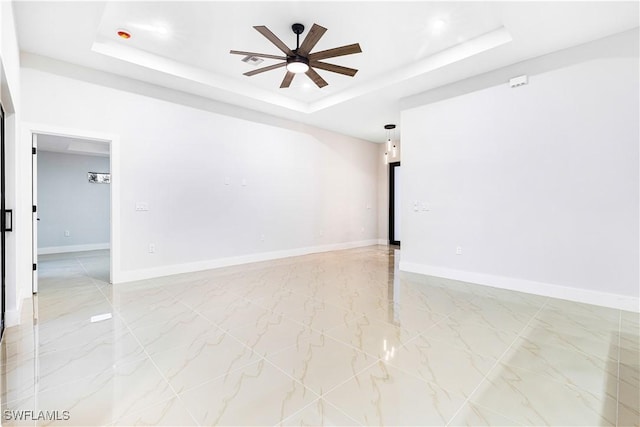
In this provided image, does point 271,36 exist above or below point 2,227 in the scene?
above

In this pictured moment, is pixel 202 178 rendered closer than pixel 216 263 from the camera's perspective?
Yes

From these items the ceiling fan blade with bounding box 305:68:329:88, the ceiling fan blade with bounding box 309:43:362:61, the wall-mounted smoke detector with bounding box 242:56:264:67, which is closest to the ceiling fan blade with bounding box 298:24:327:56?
the ceiling fan blade with bounding box 309:43:362:61

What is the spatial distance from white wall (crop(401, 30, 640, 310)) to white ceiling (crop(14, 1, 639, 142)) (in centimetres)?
38

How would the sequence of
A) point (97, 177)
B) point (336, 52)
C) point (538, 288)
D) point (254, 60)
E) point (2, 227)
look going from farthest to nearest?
point (97, 177), point (254, 60), point (538, 288), point (336, 52), point (2, 227)

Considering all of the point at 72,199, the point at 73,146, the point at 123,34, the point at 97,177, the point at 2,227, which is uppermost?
the point at 123,34

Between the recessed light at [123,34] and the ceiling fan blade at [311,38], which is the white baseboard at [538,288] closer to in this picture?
the ceiling fan blade at [311,38]

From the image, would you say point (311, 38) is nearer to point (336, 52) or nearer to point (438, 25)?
point (336, 52)

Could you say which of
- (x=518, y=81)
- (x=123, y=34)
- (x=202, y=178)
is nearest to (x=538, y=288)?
(x=518, y=81)

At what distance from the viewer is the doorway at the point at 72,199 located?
7301 millimetres

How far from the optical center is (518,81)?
389cm

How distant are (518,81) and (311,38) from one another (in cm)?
278

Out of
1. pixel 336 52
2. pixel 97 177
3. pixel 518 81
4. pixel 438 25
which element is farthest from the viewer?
pixel 97 177

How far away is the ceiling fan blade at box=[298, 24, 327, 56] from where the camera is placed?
278cm

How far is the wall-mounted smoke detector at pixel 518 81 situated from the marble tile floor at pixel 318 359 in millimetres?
2668
